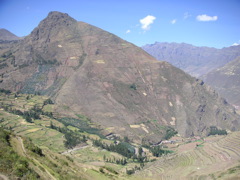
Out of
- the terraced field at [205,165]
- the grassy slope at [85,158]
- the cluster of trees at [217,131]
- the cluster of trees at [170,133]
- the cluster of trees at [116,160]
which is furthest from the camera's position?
the cluster of trees at [217,131]

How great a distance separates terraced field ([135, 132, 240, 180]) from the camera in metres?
57.4

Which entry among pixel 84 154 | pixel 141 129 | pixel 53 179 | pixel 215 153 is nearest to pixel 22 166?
pixel 53 179

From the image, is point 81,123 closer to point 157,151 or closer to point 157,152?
point 157,151

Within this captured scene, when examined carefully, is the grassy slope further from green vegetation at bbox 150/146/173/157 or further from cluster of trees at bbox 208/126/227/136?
cluster of trees at bbox 208/126/227/136

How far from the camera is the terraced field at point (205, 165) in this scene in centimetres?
5740

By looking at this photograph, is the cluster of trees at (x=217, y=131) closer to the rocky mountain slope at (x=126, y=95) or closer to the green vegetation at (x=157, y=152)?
the rocky mountain slope at (x=126, y=95)

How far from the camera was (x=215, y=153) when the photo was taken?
76500 millimetres

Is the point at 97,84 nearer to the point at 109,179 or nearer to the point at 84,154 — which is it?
the point at 84,154

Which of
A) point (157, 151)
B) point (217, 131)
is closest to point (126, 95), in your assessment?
point (157, 151)

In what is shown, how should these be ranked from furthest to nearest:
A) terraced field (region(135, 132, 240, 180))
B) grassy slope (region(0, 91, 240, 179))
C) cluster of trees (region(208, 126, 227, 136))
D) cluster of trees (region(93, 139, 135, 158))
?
1. cluster of trees (region(208, 126, 227, 136))
2. cluster of trees (region(93, 139, 135, 158))
3. terraced field (region(135, 132, 240, 180))
4. grassy slope (region(0, 91, 240, 179))

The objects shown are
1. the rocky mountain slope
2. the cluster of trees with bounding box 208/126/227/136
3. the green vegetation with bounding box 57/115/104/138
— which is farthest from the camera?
the cluster of trees with bounding box 208/126/227/136

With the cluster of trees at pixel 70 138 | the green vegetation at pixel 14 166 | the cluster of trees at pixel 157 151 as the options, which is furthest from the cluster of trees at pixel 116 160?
the green vegetation at pixel 14 166

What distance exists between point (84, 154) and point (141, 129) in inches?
2180

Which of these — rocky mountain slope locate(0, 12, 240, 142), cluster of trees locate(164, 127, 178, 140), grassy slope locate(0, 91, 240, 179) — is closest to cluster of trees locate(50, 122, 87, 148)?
grassy slope locate(0, 91, 240, 179)
